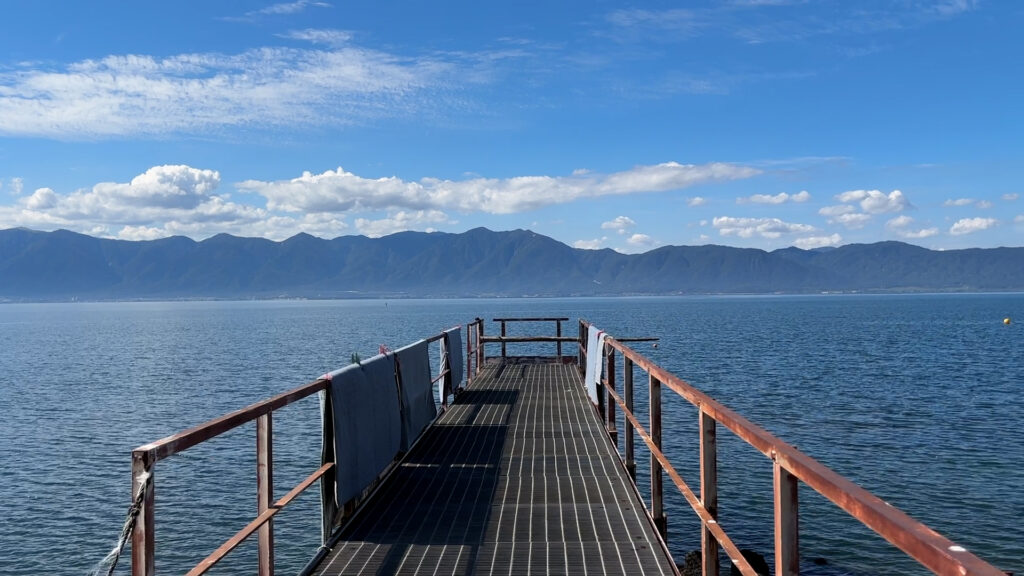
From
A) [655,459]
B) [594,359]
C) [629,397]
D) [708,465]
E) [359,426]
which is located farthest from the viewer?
[594,359]

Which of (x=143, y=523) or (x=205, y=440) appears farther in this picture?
(x=205, y=440)

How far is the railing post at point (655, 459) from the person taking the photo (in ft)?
21.1

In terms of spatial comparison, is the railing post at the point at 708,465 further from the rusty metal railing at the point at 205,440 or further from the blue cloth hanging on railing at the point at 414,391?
the blue cloth hanging on railing at the point at 414,391

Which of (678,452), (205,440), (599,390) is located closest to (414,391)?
(599,390)

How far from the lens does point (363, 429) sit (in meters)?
7.61

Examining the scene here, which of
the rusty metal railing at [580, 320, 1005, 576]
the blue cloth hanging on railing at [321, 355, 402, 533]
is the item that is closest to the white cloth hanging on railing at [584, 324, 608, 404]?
the blue cloth hanging on railing at [321, 355, 402, 533]

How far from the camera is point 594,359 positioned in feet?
45.0

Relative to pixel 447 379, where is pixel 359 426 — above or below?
above

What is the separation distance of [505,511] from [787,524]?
4.68 meters

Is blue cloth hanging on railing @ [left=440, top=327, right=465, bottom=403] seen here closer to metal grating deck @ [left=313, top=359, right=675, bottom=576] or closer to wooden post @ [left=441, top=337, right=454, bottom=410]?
wooden post @ [left=441, top=337, right=454, bottom=410]

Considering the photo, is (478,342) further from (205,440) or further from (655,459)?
(205,440)

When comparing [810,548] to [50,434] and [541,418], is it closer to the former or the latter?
[541,418]

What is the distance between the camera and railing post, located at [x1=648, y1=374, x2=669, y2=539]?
6434 mm

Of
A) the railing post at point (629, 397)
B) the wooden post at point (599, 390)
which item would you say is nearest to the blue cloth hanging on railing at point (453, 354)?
the wooden post at point (599, 390)
